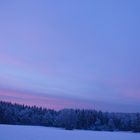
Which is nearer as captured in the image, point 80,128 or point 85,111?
point 80,128

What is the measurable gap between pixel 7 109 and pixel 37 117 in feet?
38.7

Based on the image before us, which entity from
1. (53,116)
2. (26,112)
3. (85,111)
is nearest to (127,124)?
(85,111)

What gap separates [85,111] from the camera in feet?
242

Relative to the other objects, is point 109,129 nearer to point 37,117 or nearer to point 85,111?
point 85,111

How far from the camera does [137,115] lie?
2938 inches

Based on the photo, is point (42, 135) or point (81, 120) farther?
point (81, 120)

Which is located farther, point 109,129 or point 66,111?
point 66,111

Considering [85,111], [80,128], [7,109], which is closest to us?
[7,109]

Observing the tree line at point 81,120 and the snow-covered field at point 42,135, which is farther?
the tree line at point 81,120

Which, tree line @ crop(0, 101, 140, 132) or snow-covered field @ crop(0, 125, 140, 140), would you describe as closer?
snow-covered field @ crop(0, 125, 140, 140)

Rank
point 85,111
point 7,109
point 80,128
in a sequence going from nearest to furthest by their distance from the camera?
point 7,109 < point 80,128 < point 85,111

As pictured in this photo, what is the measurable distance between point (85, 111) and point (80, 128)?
17.7 ft

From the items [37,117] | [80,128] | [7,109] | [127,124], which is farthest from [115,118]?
[7,109]

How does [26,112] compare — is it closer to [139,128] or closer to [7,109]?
[7,109]
